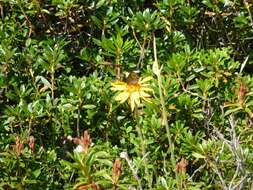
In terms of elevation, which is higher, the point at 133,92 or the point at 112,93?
the point at 133,92

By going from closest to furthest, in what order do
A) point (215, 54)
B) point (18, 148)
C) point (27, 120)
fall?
point (18, 148) < point (27, 120) < point (215, 54)

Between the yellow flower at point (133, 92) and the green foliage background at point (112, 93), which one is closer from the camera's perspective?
the yellow flower at point (133, 92)

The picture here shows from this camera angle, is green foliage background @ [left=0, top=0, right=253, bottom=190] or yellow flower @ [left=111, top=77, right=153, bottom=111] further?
green foliage background @ [left=0, top=0, right=253, bottom=190]

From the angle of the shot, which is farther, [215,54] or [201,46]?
[201,46]

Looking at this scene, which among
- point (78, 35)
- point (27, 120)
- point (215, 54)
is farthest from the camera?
point (78, 35)

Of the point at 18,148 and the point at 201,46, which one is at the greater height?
the point at 201,46

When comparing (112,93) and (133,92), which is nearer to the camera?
(133,92)

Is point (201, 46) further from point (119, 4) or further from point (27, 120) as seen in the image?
point (27, 120)

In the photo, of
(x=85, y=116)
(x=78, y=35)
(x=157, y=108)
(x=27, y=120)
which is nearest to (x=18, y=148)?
(x=27, y=120)
